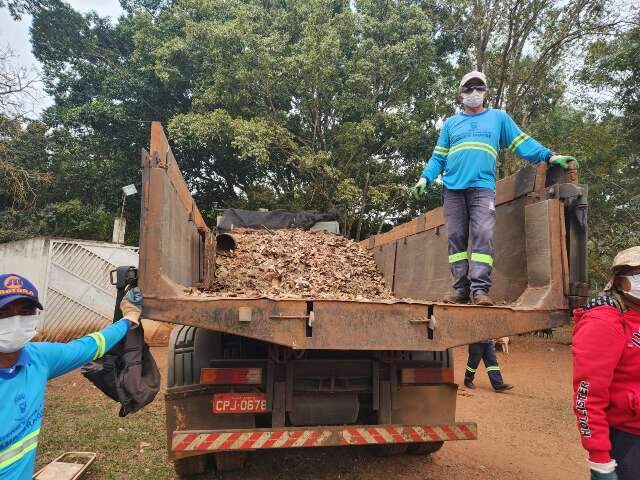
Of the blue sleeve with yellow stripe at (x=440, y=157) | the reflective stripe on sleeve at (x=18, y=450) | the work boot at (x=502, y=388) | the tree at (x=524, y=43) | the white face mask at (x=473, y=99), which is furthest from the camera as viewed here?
the tree at (x=524, y=43)

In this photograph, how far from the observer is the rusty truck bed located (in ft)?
7.69

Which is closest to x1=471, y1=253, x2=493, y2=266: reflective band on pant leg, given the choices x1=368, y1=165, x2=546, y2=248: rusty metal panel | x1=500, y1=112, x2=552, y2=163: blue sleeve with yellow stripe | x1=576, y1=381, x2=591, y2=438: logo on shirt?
x1=368, y1=165, x2=546, y2=248: rusty metal panel

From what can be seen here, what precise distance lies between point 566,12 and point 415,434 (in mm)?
11888

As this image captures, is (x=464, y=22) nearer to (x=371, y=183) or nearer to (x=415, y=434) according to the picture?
(x=371, y=183)

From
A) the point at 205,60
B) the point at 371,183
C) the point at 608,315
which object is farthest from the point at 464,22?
the point at 608,315

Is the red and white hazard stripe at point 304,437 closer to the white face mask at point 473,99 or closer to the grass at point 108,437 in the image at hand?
the grass at point 108,437

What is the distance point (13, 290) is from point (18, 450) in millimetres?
605

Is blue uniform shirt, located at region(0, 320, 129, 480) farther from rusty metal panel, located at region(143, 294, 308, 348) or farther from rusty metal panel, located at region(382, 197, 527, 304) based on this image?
rusty metal panel, located at region(382, 197, 527, 304)

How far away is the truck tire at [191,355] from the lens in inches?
117

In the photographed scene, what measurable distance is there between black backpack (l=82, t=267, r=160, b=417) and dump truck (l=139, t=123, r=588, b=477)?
0.25m

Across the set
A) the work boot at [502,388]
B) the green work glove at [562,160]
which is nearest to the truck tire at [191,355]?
the green work glove at [562,160]

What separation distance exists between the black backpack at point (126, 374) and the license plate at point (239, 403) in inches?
17.2

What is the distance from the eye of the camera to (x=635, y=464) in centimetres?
188

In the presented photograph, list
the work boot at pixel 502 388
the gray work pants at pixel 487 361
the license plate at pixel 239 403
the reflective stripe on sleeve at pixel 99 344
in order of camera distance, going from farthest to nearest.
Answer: the work boot at pixel 502 388
the gray work pants at pixel 487 361
the license plate at pixel 239 403
the reflective stripe on sleeve at pixel 99 344
